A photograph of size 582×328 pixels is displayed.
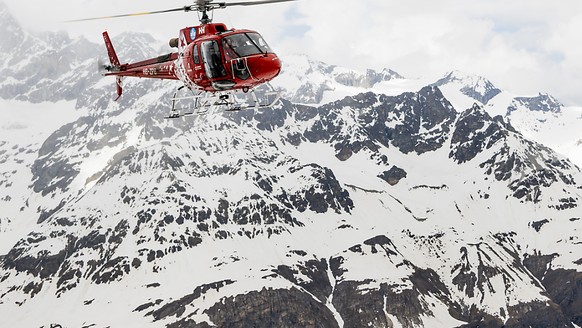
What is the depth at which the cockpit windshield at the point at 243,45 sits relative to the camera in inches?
2104

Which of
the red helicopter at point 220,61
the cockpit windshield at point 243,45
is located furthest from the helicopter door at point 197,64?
the cockpit windshield at point 243,45

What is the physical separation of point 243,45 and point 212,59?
2.87 meters

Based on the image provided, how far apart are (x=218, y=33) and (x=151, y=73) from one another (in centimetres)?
1681

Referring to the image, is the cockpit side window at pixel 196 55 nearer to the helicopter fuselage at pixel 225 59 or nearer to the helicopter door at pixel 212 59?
the helicopter fuselage at pixel 225 59

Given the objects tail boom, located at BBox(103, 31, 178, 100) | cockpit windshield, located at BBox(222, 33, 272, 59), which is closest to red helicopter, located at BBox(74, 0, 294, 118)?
cockpit windshield, located at BBox(222, 33, 272, 59)

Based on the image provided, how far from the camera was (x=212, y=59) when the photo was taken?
54.4 metres

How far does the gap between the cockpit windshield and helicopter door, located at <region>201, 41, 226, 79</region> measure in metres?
1.02

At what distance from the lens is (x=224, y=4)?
160 ft

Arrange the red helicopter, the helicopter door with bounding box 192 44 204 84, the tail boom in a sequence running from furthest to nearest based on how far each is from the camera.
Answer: the tail boom → the helicopter door with bounding box 192 44 204 84 → the red helicopter

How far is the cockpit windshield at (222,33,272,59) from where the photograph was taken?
5344 centimetres

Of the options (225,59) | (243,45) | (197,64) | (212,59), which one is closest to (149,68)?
(197,64)

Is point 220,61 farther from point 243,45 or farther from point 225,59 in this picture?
point 243,45

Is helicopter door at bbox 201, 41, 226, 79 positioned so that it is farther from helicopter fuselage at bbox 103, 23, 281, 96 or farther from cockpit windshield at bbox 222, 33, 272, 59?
cockpit windshield at bbox 222, 33, 272, 59

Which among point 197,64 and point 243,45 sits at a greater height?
point 243,45
